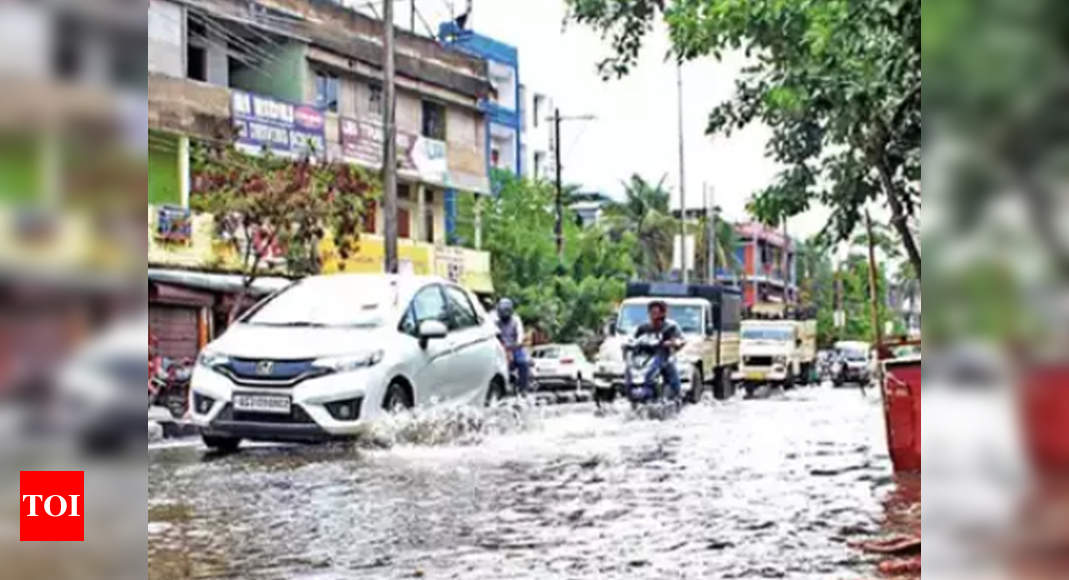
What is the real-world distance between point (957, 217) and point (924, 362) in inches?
7.4

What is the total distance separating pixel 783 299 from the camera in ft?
62.1

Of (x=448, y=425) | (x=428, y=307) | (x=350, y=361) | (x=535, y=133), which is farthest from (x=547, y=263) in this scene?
(x=535, y=133)

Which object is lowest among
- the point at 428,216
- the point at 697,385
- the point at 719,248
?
the point at 697,385

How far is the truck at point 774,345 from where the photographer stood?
18.5m

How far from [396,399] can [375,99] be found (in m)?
10.1

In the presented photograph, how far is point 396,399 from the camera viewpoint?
24.1 ft

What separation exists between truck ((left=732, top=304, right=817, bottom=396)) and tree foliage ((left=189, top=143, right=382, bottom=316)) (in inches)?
270

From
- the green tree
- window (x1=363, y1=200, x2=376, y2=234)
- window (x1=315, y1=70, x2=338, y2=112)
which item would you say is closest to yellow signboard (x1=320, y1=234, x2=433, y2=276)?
window (x1=363, y1=200, x2=376, y2=234)

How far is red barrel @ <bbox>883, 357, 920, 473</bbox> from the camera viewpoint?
5.35 m

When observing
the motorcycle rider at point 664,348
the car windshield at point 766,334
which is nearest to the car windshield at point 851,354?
the car windshield at point 766,334

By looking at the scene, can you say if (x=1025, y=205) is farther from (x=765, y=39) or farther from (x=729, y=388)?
(x=729, y=388)

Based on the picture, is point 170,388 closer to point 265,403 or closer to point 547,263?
point 265,403

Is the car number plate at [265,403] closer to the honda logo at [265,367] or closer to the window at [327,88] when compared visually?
the honda logo at [265,367]

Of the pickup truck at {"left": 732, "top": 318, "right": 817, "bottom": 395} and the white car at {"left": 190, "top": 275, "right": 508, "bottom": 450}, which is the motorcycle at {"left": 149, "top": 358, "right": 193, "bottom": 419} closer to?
the white car at {"left": 190, "top": 275, "right": 508, "bottom": 450}
